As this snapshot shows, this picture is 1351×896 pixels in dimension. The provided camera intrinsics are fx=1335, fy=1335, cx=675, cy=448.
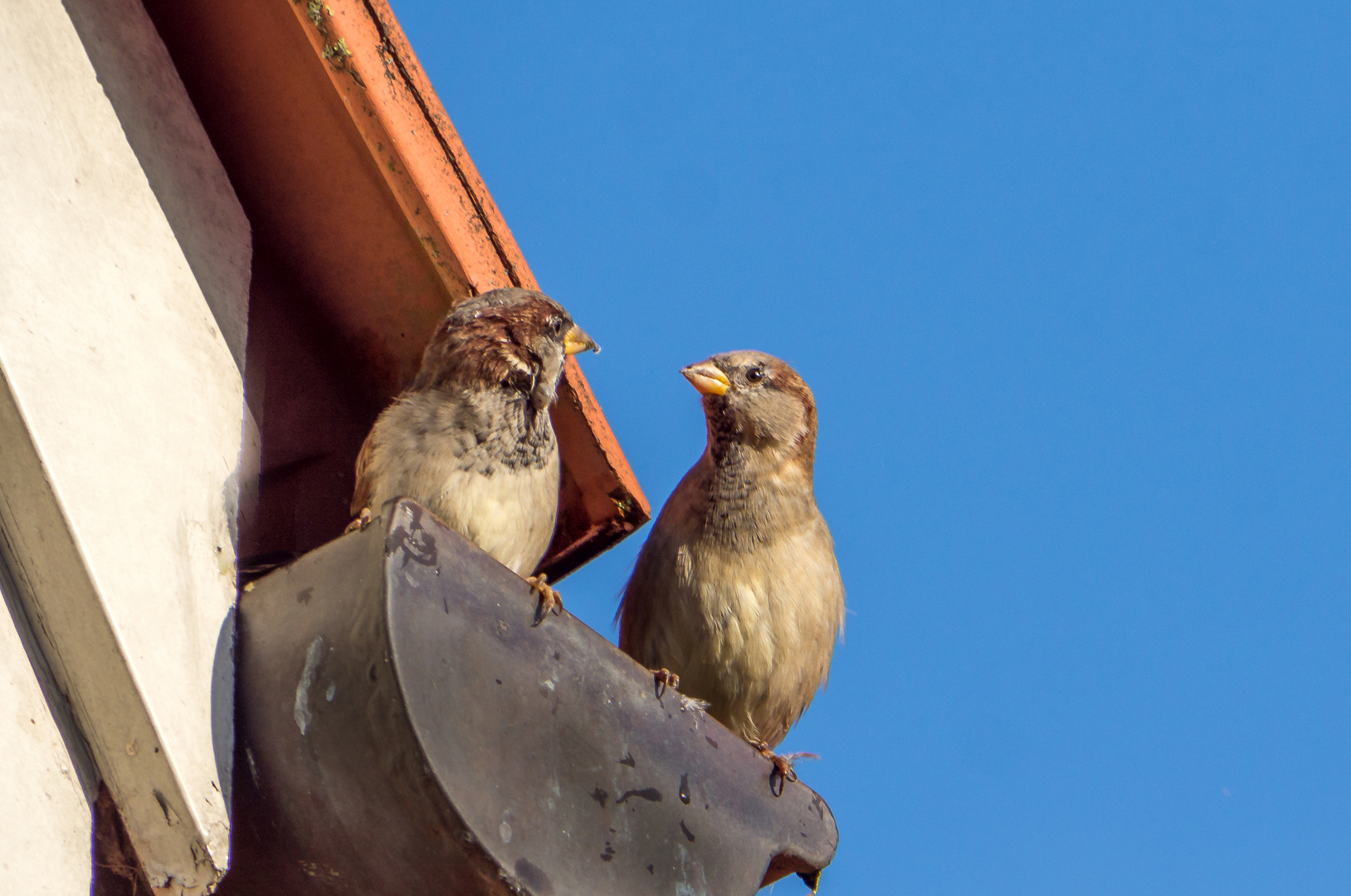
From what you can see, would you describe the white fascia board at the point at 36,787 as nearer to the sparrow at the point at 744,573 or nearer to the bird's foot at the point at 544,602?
the bird's foot at the point at 544,602

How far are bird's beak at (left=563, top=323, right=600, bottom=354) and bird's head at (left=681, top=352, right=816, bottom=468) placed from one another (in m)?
0.68

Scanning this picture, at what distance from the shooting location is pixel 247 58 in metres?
2.57

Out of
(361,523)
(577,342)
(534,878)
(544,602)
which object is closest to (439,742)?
(534,878)

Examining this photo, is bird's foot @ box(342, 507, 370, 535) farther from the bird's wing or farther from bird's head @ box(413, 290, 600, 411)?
bird's head @ box(413, 290, 600, 411)

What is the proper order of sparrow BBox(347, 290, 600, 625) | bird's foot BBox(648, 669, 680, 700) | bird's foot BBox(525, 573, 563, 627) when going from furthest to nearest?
sparrow BBox(347, 290, 600, 625)
bird's foot BBox(648, 669, 680, 700)
bird's foot BBox(525, 573, 563, 627)

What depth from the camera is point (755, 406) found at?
3.63 metres

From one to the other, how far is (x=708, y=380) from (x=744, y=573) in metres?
0.59

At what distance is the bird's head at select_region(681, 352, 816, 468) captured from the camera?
3592 mm

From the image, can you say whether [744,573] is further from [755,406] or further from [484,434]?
[484,434]

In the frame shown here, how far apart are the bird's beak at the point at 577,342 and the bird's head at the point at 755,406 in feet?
2.23

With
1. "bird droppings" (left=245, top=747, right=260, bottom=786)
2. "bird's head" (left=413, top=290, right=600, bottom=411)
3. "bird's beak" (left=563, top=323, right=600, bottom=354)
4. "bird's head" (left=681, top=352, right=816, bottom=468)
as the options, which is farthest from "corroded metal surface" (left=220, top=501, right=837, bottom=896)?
"bird's head" (left=681, top=352, right=816, bottom=468)

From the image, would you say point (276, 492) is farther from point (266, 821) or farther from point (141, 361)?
point (266, 821)

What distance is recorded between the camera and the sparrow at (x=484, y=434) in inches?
101

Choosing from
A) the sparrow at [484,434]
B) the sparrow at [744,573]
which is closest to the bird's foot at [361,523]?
the sparrow at [484,434]
